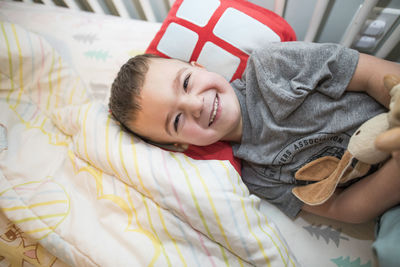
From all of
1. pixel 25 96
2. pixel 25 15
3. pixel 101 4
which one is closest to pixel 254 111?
pixel 25 96

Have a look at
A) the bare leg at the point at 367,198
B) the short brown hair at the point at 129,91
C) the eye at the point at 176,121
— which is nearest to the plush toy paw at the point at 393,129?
the bare leg at the point at 367,198

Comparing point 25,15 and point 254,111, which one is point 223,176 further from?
point 25,15

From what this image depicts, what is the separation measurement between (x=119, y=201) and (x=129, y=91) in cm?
33

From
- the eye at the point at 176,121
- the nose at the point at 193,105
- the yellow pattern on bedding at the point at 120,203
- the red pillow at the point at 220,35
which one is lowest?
the yellow pattern on bedding at the point at 120,203

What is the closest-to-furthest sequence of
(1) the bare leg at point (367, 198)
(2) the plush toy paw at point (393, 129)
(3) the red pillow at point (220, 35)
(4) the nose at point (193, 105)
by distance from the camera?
(2) the plush toy paw at point (393, 129) → (1) the bare leg at point (367, 198) → (4) the nose at point (193, 105) → (3) the red pillow at point (220, 35)

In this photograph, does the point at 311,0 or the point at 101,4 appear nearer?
the point at 311,0

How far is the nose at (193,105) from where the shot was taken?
661 mm

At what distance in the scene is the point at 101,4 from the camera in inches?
48.8

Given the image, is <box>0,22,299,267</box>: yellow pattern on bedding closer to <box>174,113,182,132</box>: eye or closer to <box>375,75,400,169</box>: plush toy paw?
<box>174,113,182,132</box>: eye

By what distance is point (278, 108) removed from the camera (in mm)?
683

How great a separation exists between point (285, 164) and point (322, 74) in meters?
0.28

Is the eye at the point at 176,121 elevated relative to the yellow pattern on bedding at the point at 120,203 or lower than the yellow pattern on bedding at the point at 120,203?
elevated

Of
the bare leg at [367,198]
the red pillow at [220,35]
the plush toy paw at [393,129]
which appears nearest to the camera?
the plush toy paw at [393,129]

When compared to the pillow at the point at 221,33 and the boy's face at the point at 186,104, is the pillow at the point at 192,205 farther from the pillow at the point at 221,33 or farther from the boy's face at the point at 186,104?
the pillow at the point at 221,33
